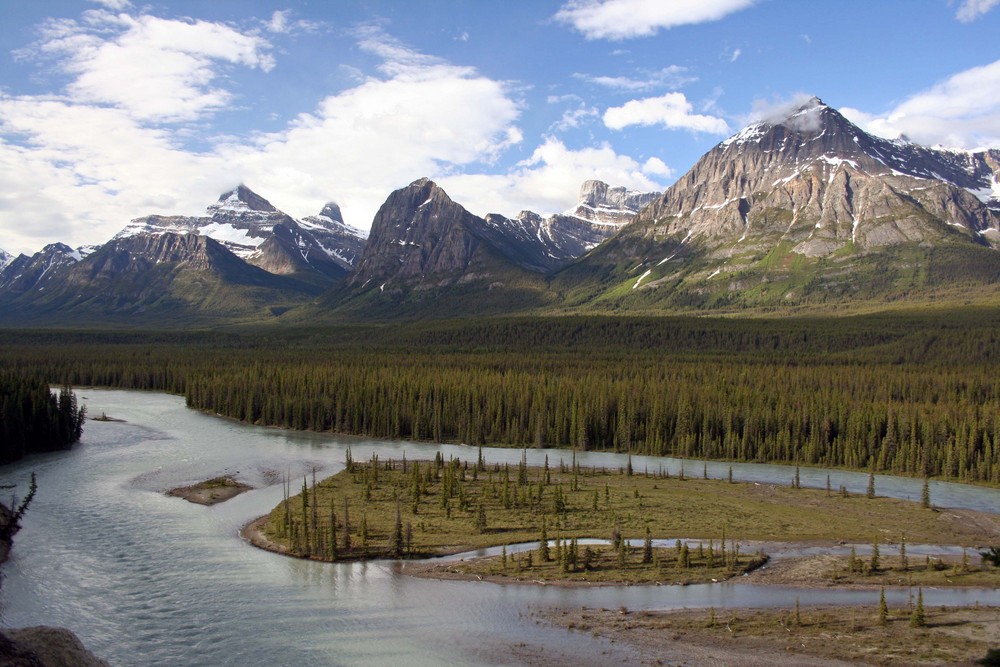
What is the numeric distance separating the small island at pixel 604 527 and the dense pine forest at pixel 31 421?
5001 cm

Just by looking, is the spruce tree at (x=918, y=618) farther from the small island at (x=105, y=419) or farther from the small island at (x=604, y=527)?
the small island at (x=105, y=419)

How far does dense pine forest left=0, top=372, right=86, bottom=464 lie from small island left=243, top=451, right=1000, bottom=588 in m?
50.0

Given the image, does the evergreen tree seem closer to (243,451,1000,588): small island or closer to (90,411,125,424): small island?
(243,451,1000,588): small island

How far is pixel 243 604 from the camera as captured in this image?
2247 inches

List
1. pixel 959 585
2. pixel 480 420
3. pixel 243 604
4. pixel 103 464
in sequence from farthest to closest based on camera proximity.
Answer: pixel 480 420 → pixel 103 464 → pixel 959 585 → pixel 243 604

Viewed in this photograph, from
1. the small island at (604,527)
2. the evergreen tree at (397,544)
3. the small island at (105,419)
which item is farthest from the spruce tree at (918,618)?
the small island at (105,419)

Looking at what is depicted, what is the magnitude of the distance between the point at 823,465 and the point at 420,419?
230 feet

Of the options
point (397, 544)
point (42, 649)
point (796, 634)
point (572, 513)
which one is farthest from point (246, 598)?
point (796, 634)

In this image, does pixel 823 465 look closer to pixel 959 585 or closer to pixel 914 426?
pixel 914 426

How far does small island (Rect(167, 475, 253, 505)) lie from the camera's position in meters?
91.4

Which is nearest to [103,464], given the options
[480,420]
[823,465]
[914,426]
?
[480,420]

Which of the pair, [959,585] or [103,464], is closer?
[959,585]

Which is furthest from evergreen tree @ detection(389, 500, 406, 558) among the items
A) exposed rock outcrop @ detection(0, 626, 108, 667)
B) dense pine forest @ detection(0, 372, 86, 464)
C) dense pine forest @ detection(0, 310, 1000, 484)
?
dense pine forest @ detection(0, 372, 86, 464)

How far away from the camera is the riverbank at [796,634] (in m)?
48.4
